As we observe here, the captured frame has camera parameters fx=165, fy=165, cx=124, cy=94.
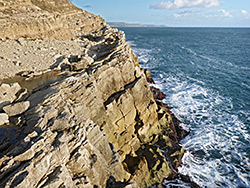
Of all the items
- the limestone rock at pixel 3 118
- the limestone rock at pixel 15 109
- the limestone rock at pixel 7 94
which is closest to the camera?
the limestone rock at pixel 3 118

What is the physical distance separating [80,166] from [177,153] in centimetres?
1581

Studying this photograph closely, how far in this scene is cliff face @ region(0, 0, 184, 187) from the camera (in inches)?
372

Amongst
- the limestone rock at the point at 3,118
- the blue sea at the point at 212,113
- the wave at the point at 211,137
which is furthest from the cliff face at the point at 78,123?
the blue sea at the point at 212,113

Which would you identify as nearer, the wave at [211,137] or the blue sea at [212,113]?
the wave at [211,137]

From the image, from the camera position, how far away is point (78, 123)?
12477 millimetres

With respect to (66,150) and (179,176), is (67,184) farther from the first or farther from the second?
(179,176)

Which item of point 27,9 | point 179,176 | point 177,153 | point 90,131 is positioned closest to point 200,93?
point 177,153

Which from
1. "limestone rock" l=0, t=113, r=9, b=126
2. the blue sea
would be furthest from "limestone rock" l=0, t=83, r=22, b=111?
the blue sea

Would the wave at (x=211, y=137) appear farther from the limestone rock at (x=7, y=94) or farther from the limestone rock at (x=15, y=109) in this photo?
the limestone rock at (x=7, y=94)

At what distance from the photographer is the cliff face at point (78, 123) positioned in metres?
9.46

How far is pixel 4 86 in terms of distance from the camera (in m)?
13.6

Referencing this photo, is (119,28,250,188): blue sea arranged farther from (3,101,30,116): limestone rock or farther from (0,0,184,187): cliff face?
(3,101,30,116): limestone rock

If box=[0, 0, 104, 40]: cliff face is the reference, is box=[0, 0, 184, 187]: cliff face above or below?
below

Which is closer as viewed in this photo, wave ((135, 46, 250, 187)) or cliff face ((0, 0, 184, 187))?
cliff face ((0, 0, 184, 187))
